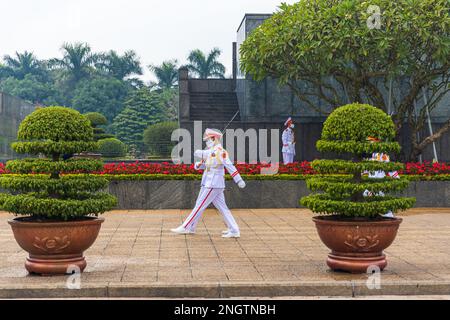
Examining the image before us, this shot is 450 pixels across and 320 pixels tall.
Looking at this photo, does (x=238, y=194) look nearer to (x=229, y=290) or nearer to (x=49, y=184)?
(x=49, y=184)

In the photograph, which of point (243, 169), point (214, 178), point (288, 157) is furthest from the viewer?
point (288, 157)

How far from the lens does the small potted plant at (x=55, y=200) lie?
8.80m

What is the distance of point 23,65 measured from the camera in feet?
262

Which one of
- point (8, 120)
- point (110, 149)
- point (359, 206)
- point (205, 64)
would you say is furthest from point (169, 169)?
point (205, 64)

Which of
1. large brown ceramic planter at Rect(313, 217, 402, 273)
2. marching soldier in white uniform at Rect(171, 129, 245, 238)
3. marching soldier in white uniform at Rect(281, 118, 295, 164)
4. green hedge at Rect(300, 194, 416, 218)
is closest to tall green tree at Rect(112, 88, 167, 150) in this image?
marching soldier in white uniform at Rect(281, 118, 295, 164)

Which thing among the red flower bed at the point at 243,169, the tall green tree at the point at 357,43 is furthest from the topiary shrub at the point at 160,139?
the red flower bed at the point at 243,169

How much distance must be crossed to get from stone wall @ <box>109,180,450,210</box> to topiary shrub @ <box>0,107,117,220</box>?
29.9 ft

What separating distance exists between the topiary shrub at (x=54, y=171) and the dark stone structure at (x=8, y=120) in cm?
2409

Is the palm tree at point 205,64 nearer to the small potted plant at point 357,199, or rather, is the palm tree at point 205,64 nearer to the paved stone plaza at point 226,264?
the paved stone plaza at point 226,264

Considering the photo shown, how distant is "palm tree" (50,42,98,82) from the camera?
227 feet

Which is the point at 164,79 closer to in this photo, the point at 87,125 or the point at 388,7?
the point at 388,7

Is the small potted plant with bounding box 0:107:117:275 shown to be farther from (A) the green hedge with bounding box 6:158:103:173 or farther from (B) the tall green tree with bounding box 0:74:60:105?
(B) the tall green tree with bounding box 0:74:60:105

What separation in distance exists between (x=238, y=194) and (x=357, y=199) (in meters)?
9.48

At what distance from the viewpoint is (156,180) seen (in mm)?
18672
